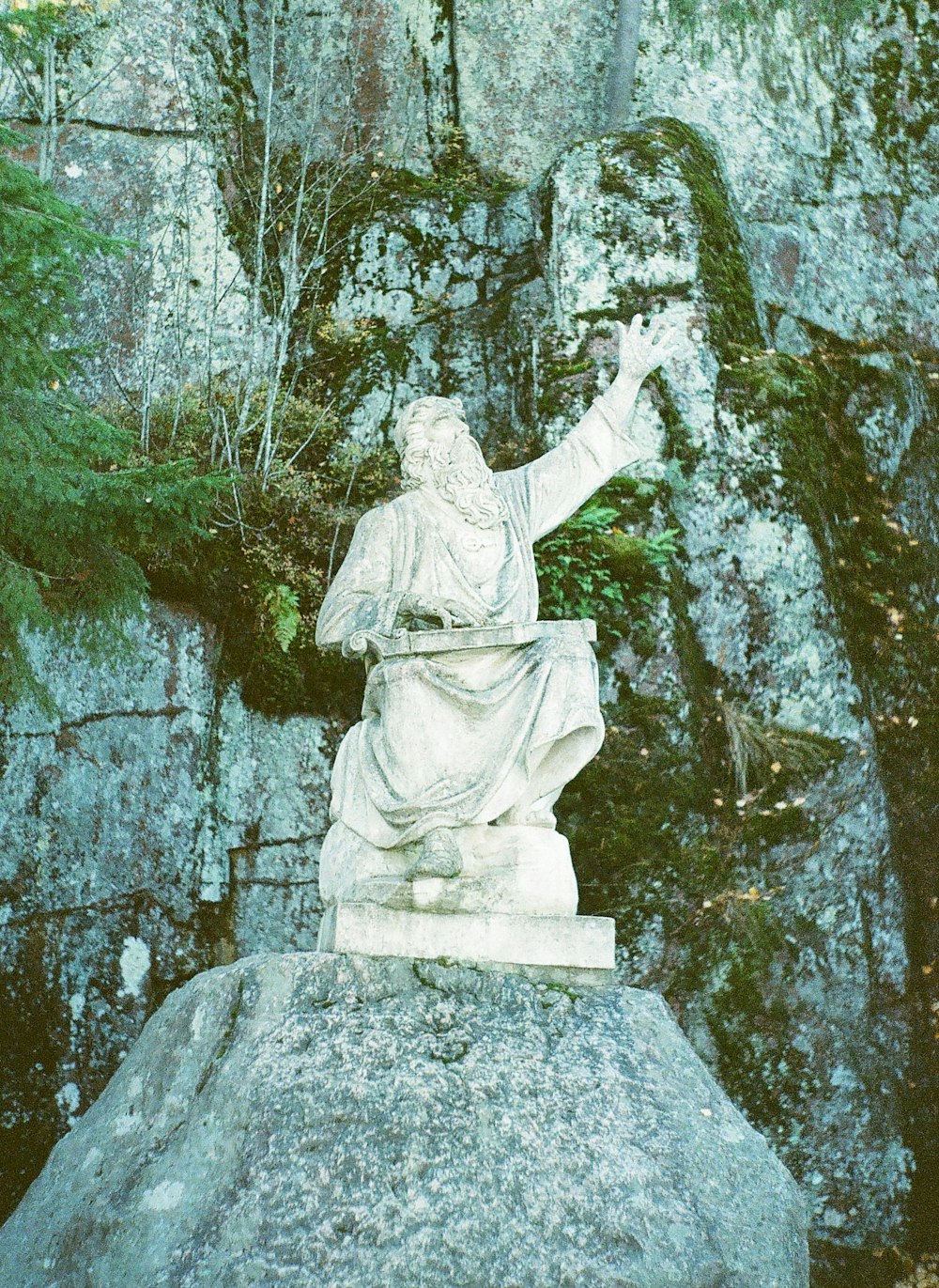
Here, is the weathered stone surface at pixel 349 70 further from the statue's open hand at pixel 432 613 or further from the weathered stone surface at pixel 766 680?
the statue's open hand at pixel 432 613

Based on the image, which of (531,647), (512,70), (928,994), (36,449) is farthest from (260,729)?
(512,70)

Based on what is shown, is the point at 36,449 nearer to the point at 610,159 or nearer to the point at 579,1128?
A: the point at 579,1128

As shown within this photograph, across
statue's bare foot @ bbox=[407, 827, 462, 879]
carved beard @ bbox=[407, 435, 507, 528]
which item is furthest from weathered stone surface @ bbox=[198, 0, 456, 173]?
statue's bare foot @ bbox=[407, 827, 462, 879]

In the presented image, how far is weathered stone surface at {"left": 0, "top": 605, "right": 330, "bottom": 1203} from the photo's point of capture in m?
7.13

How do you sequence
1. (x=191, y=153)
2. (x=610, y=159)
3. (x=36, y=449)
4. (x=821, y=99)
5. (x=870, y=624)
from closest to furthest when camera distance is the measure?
(x=36, y=449) → (x=870, y=624) → (x=610, y=159) → (x=191, y=153) → (x=821, y=99)

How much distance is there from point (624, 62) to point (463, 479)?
6.25 metres

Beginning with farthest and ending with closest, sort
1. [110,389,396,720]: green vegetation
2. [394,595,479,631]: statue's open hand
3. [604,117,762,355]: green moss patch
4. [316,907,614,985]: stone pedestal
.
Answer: [604,117,762,355]: green moss patch → [110,389,396,720]: green vegetation → [394,595,479,631]: statue's open hand → [316,907,614,985]: stone pedestal

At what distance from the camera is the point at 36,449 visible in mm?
6023

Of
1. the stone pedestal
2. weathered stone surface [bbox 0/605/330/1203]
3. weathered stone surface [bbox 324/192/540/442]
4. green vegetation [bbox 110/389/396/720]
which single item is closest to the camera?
the stone pedestal

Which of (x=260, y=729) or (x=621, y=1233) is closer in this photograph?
(x=621, y=1233)

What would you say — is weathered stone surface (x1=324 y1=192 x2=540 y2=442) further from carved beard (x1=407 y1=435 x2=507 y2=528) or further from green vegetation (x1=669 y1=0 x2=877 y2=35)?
carved beard (x1=407 y1=435 x2=507 y2=528)

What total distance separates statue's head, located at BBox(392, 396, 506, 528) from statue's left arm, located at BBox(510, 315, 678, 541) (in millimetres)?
209

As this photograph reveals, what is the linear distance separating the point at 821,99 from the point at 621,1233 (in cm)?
942

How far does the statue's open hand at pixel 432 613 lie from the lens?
567 centimetres
